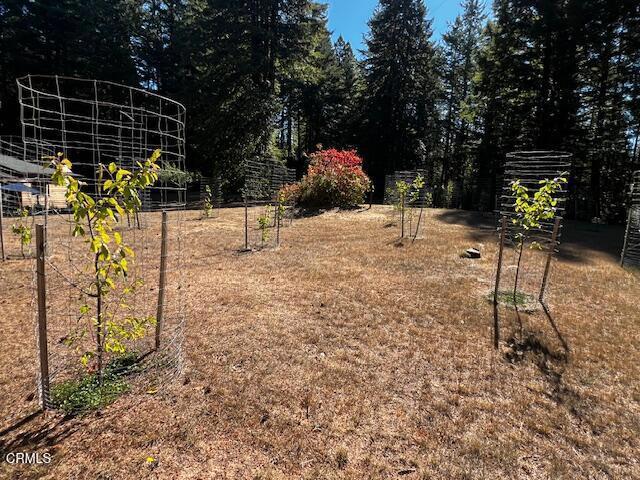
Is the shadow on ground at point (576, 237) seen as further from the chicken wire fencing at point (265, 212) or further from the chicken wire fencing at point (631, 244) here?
the chicken wire fencing at point (265, 212)

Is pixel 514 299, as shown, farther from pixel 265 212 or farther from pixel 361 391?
pixel 265 212

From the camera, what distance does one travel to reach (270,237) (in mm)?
8711

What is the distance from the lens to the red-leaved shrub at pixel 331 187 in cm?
1361

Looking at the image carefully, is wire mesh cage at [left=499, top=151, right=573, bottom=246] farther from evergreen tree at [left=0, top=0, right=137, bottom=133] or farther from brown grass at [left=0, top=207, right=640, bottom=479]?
evergreen tree at [left=0, top=0, right=137, bottom=133]

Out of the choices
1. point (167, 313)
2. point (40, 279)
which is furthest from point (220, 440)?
point (167, 313)

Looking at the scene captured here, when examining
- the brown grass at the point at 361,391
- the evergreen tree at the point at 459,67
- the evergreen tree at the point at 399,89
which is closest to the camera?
the brown grass at the point at 361,391

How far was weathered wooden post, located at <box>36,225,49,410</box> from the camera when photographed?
85.4 inches

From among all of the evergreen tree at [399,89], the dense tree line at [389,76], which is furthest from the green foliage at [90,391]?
the evergreen tree at [399,89]

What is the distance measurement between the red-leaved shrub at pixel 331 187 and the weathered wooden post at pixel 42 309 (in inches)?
445

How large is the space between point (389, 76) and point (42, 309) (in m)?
24.5

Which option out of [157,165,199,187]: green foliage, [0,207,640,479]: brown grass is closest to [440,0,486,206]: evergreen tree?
[0,207,640,479]: brown grass

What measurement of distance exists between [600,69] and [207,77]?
764 inches

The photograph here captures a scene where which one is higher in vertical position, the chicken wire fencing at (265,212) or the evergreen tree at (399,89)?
the evergreen tree at (399,89)

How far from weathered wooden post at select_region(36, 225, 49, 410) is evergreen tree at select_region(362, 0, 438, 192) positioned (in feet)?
75.9
